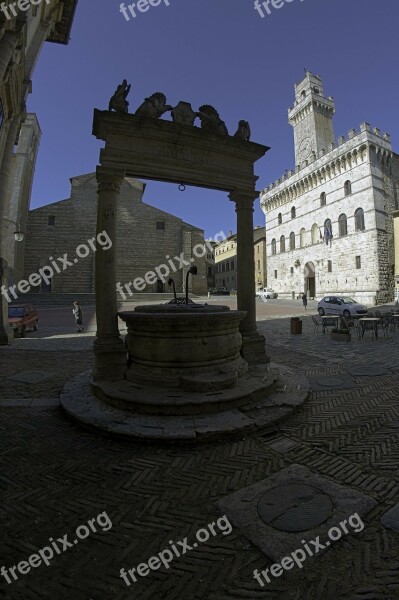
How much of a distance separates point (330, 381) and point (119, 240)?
4124 cm

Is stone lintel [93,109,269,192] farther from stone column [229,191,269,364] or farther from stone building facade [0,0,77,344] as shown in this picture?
stone building facade [0,0,77,344]

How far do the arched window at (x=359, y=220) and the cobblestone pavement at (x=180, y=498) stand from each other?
1223 inches

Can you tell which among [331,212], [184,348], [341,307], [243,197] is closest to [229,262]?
[331,212]

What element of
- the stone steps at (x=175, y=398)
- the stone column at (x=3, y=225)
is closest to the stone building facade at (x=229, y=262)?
the stone column at (x=3, y=225)

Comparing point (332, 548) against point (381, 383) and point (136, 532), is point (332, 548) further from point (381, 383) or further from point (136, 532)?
point (381, 383)

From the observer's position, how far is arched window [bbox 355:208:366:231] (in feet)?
102

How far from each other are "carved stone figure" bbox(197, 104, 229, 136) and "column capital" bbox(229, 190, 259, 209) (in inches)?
47.7

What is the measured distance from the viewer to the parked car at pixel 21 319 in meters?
13.2

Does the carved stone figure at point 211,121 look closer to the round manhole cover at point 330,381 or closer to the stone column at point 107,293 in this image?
the stone column at point 107,293

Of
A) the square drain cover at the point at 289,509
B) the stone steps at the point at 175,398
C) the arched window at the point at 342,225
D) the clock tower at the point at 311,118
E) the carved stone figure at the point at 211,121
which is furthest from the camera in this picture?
the clock tower at the point at 311,118

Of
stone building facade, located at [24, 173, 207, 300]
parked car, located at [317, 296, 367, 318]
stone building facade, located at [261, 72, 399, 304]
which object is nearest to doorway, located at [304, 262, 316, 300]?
stone building facade, located at [261, 72, 399, 304]

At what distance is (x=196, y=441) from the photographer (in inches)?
142

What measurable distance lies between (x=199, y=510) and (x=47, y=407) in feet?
11.5

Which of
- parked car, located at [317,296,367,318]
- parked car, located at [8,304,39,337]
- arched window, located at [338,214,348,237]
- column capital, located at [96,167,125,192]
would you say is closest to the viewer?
column capital, located at [96,167,125,192]
